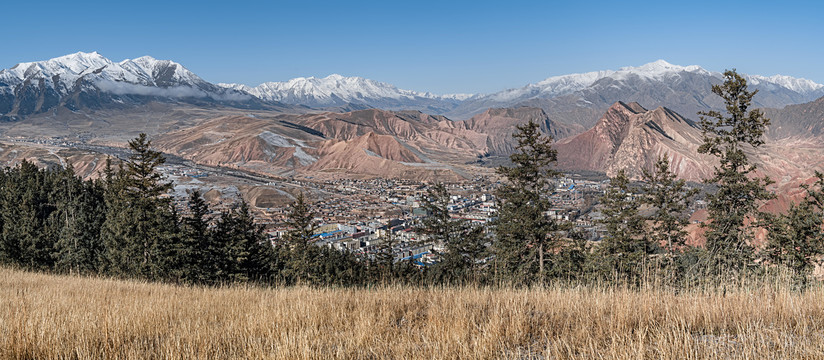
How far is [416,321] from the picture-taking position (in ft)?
17.1

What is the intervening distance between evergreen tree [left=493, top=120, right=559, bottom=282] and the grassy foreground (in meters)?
16.4

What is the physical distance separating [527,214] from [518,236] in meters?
1.80

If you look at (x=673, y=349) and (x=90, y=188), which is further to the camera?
(x=90, y=188)

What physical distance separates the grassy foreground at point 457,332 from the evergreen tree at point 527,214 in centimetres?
1640

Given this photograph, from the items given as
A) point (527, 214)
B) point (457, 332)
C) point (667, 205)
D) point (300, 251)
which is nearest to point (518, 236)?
point (527, 214)

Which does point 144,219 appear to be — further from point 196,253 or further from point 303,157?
point 303,157

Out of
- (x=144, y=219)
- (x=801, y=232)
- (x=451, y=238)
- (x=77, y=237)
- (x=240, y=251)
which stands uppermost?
(x=801, y=232)

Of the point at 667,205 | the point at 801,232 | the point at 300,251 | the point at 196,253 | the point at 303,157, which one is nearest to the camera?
the point at 801,232

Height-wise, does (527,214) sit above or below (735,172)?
below

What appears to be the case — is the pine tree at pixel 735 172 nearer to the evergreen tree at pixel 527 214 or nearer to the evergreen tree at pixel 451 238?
the evergreen tree at pixel 527 214

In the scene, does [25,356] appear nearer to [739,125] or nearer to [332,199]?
[739,125]

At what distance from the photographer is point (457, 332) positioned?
13.8ft

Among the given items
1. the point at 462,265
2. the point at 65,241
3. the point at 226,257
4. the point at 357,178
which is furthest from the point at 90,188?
the point at 357,178

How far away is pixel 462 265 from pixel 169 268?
17.3 metres
